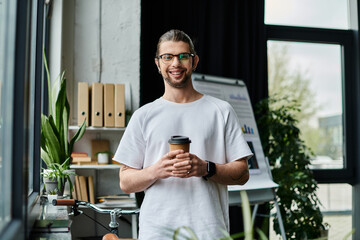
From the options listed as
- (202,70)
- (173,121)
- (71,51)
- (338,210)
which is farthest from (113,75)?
(338,210)

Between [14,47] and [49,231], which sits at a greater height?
[14,47]

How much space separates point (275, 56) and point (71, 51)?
2.32 m

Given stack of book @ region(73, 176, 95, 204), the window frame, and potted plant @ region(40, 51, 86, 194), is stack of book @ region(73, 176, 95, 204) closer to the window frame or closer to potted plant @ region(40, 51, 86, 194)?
potted plant @ region(40, 51, 86, 194)

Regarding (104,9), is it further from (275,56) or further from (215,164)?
(215,164)

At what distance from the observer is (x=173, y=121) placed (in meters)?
1.57

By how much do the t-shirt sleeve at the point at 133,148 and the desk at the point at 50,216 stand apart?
0.36m

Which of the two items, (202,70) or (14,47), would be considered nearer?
(14,47)

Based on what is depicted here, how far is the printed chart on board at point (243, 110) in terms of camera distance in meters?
3.46

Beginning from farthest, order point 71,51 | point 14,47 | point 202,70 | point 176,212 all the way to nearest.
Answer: point 202,70 < point 71,51 < point 176,212 < point 14,47

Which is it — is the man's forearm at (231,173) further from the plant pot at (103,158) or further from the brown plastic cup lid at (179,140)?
the plant pot at (103,158)

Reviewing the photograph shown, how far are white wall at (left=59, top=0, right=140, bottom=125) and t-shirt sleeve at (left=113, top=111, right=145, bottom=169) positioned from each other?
1931 millimetres

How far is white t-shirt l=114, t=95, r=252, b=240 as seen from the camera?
1.48m

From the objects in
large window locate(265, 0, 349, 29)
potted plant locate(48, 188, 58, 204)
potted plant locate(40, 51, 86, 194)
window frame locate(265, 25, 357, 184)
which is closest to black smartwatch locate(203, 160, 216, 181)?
potted plant locate(48, 188, 58, 204)

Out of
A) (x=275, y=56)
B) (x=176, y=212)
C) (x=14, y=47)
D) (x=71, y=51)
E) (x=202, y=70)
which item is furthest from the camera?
(x=275, y=56)
